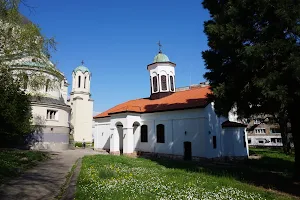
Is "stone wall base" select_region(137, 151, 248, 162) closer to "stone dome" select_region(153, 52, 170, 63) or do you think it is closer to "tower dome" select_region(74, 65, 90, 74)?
"stone dome" select_region(153, 52, 170, 63)

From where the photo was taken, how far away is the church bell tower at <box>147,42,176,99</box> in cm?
2938

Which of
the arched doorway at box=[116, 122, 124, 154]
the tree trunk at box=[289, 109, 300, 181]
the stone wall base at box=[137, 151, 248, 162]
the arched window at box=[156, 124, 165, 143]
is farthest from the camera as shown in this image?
the arched doorway at box=[116, 122, 124, 154]

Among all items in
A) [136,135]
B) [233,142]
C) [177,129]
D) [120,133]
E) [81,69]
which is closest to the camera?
[177,129]

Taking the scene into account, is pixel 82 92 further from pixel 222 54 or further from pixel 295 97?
pixel 295 97

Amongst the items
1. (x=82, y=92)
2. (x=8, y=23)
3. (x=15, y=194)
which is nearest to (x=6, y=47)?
(x=8, y=23)

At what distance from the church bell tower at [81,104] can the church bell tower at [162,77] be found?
775 inches

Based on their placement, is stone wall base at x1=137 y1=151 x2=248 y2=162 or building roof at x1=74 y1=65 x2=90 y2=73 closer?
stone wall base at x1=137 y1=151 x2=248 y2=162

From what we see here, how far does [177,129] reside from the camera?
21906 mm

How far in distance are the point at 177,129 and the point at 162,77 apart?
10.1 metres

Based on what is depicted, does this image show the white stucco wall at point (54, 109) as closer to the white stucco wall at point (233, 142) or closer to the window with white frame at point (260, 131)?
the white stucco wall at point (233, 142)

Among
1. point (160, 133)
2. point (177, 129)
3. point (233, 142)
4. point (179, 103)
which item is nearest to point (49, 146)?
point (160, 133)

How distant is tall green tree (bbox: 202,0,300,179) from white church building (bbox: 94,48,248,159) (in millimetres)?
8510

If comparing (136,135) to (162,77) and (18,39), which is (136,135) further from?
(18,39)

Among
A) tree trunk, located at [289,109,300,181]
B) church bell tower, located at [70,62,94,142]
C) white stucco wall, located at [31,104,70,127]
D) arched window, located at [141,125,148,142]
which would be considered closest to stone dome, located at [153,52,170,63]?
arched window, located at [141,125,148,142]
